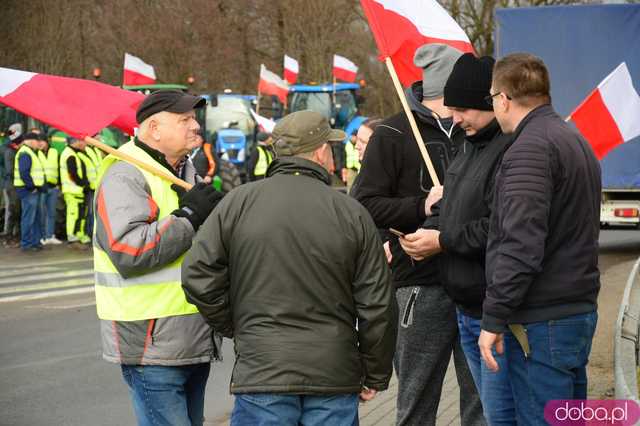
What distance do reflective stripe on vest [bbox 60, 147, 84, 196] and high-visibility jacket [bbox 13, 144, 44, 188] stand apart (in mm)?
454

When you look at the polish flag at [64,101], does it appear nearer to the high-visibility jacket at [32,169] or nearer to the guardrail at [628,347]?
the guardrail at [628,347]

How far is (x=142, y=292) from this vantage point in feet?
14.5

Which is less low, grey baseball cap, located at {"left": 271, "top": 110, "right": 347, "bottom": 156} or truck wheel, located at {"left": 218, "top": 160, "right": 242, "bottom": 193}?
grey baseball cap, located at {"left": 271, "top": 110, "right": 347, "bottom": 156}

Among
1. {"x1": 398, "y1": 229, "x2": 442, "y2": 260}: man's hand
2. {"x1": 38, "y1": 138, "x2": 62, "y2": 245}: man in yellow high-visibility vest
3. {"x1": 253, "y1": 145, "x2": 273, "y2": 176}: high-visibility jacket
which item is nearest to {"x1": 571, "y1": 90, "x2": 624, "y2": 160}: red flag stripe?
{"x1": 398, "y1": 229, "x2": 442, "y2": 260}: man's hand

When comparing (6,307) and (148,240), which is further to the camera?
(6,307)

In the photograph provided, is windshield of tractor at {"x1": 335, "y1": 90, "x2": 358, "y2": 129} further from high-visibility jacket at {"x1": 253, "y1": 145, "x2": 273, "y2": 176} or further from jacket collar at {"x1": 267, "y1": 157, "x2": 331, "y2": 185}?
jacket collar at {"x1": 267, "y1": 157, "x2": 331, "y2": 185}

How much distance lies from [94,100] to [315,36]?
39.2m

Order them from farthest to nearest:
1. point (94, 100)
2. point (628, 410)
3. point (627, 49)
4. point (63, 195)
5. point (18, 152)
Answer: point (63, 195), point (18, 152), point (627, 49), point (94, 100), point (628, 410)

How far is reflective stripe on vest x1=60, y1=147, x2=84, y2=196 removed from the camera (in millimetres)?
18234

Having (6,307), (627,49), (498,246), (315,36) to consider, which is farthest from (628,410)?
(315,36)

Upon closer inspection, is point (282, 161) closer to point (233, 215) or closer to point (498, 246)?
point (233, 215)

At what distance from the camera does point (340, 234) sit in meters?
3.75

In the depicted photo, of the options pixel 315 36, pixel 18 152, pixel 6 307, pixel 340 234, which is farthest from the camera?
pixel 315 36

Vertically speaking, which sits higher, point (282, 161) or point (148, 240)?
point (282, 161)
